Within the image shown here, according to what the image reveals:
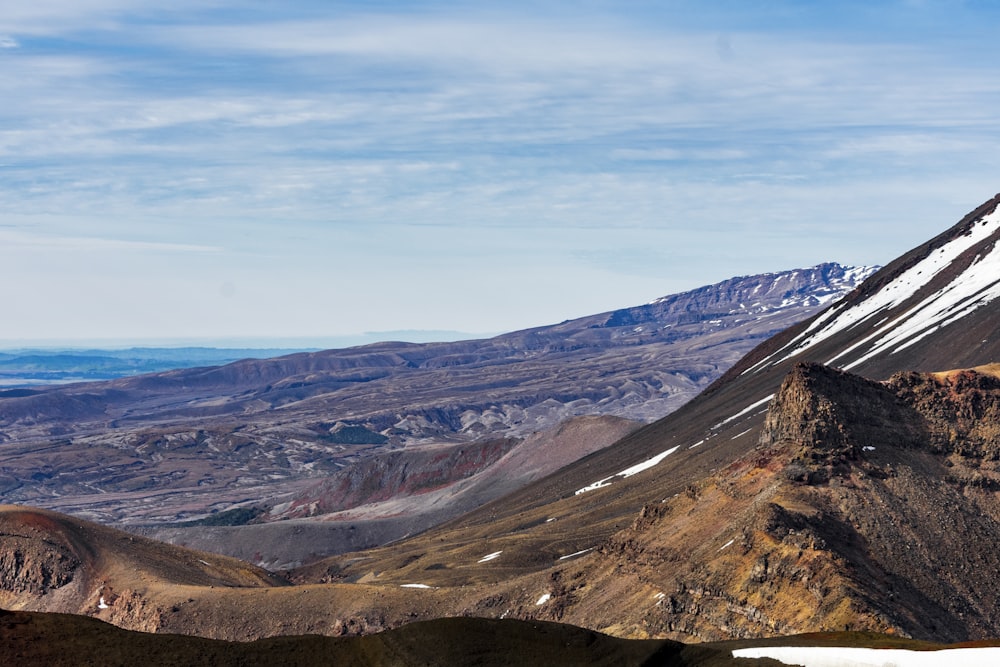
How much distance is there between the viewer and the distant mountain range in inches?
2864

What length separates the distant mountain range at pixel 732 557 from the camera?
239ft

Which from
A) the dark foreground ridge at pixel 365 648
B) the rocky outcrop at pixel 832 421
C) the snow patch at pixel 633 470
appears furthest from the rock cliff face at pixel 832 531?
the snow patch at pixel 633 470

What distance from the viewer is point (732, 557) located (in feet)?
254

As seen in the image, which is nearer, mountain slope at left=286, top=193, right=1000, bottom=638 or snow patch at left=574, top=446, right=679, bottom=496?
mountain slope at left=286, top=193, right=1000, bottom=638

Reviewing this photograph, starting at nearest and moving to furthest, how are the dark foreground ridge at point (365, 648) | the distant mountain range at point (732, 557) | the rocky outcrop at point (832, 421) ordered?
the dark foreground ridge at point (365, 648) < the distant mountain range at point (732, 557) < the rocky outcrop at point (832, 421)

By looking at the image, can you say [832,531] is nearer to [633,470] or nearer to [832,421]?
[832,421]

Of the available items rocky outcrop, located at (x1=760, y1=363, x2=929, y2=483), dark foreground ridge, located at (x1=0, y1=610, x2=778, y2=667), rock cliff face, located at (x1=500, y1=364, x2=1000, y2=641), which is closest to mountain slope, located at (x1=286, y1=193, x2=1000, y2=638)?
rock cliff face, located at (x1=500, y1=364, x2=1000, y2=641)

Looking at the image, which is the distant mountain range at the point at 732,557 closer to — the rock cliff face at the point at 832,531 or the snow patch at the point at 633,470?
the rock cliff face at the point at 832,531

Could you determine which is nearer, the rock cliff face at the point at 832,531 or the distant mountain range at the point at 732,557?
the rock cliff face at the point at 832,531

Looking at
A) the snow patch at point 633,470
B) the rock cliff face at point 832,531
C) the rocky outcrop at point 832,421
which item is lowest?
the snow patch at point 633,470

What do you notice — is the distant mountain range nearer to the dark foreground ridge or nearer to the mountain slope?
the mountain slope

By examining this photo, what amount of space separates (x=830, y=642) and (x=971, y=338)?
346ft

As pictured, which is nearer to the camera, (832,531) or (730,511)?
(832,531)

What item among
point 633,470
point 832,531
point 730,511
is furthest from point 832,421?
point 633,470
